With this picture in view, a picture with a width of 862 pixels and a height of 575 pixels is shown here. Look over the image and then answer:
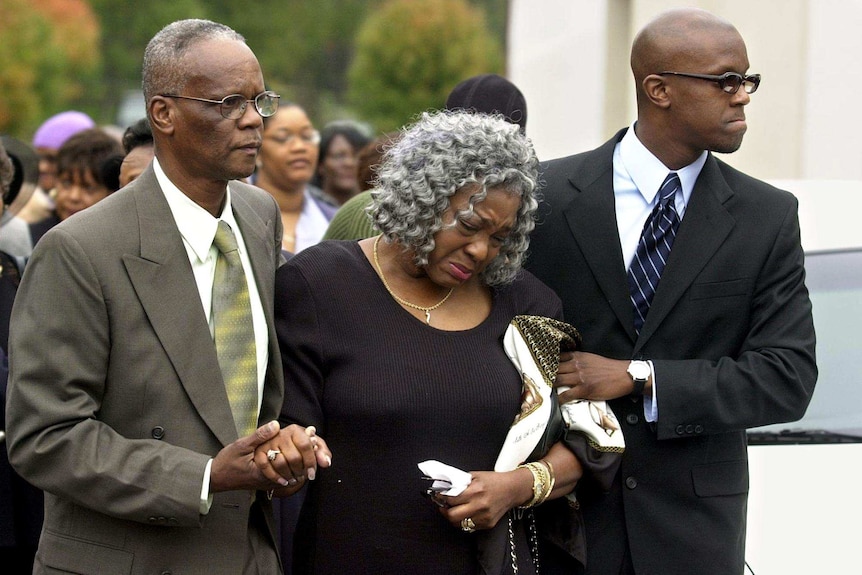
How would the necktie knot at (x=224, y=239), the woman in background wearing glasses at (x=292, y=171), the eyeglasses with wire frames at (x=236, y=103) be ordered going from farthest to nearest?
the woman in background wearing glasses at (x=292, y=171) < the necktie knot at (x=224, y=239) < the eyeglasses with wire frames at (x=236, y=103)

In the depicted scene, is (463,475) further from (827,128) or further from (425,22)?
(425,22)

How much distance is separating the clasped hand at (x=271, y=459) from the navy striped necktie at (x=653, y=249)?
4.05ft

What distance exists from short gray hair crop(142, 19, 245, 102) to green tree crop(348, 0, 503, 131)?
25943 millimetres

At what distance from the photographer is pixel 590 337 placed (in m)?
3.80

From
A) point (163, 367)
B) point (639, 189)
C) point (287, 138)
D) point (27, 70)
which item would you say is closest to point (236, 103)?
point (163, 367)

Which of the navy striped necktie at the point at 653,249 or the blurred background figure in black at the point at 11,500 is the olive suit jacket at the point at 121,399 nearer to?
the blurred background figure in black at the point at 11,500

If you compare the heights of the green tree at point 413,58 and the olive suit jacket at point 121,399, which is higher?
the olive suit jacket at point 121,399

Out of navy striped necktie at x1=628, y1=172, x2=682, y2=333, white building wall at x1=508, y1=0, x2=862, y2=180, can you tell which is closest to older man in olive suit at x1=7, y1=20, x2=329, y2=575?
navy striped necktie at x1=628, y1=172, x2=682, y2=333

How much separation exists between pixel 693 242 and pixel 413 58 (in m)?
27.0

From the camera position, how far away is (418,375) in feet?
11.3

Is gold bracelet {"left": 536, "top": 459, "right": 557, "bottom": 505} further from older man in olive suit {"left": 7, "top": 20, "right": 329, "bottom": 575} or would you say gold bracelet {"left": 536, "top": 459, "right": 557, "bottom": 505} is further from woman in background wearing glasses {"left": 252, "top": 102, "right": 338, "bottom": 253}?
woman in background wearing glasses {"left": 252, "top": 102, "right": 338, "bottom": 253}

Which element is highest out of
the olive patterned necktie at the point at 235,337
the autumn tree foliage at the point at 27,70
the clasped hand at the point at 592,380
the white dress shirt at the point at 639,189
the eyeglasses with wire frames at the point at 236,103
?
the eyeglasses with wire frames at the point at 236,103


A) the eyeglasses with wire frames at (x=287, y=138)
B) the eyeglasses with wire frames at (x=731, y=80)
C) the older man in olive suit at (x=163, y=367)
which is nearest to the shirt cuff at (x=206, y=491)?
the older man in olive suit at (x=163, y=367)

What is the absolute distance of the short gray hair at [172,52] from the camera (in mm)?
3213
